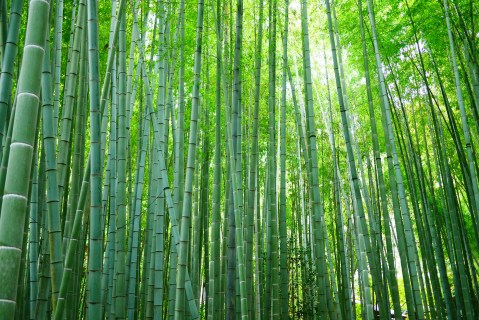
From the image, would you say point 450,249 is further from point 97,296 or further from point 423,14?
point 97,296

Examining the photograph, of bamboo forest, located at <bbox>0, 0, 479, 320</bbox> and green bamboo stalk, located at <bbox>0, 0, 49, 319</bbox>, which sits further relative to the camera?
bamboo forest, located at <bbox>0, 0, 479, 320</bbox>

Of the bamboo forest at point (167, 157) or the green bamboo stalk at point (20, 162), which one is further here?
the bamboo forest at point (167, 157)

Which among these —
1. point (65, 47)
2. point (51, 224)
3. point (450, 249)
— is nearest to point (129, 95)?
point (65, 47)

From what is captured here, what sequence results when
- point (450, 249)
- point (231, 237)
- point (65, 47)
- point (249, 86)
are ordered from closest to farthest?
point (231, 237) → point (65, 47) → point (450, 249) → point (249, 86)

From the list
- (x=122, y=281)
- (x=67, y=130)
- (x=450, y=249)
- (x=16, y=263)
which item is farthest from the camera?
(x=450, y=249)

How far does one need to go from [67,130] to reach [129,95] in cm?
130

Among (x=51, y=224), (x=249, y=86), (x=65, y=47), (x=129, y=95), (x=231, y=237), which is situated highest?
(x=249, y=86)

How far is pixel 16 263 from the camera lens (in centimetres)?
125

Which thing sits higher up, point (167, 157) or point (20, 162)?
point (167, 157)

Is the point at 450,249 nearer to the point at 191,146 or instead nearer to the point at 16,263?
the point at 191,146

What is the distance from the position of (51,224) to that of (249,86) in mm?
4047

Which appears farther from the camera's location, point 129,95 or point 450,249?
point 450,249

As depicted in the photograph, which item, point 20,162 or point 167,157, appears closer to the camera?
point 20,162

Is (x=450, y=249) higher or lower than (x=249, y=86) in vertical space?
lower
